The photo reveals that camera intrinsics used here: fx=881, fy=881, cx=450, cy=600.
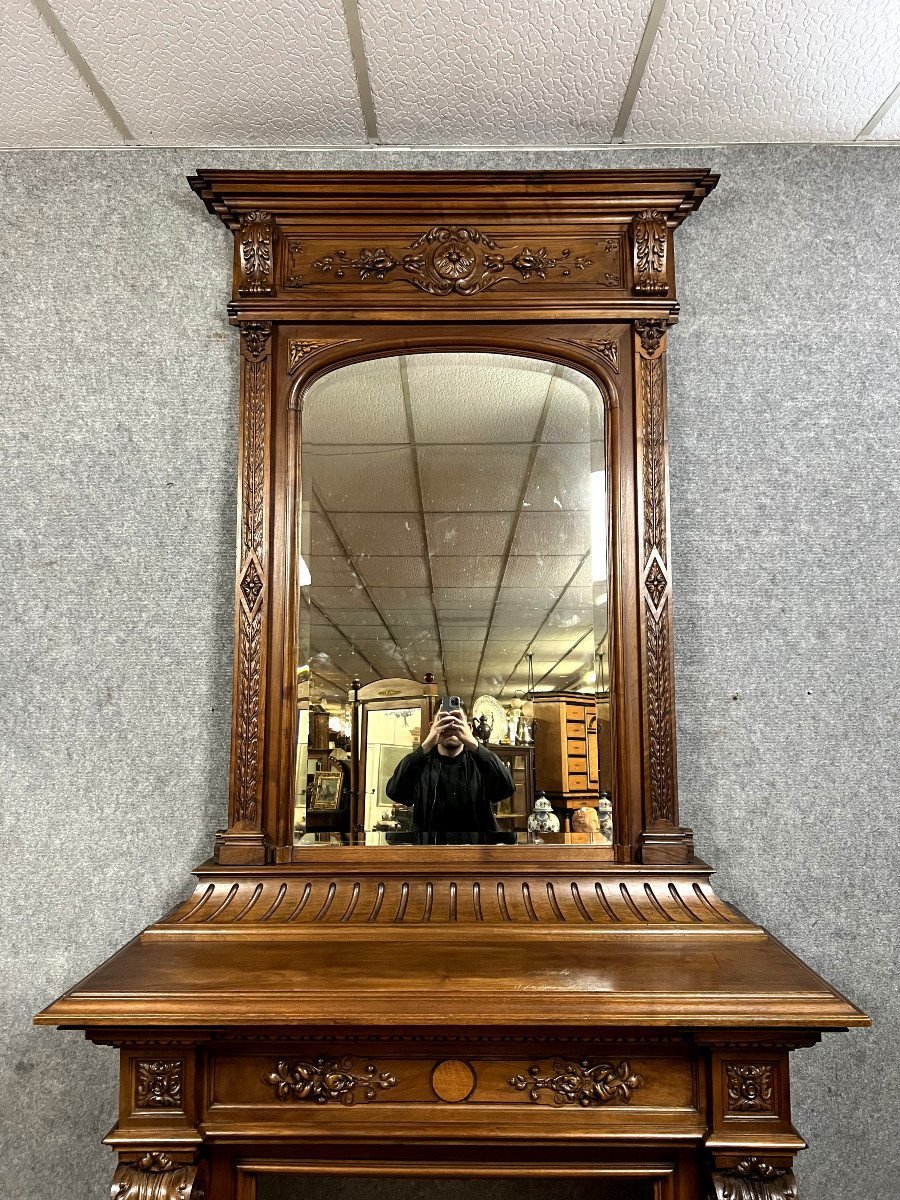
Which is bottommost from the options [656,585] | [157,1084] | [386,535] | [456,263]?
[157,1084]

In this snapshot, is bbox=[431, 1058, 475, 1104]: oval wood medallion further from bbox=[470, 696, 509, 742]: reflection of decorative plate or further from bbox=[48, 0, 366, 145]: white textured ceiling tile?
bbox=[48, 0, 366, 145]: white textured ceiling tile

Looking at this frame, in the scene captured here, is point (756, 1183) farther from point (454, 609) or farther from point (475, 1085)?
point (454, 609)

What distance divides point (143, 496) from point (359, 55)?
3.39 feet

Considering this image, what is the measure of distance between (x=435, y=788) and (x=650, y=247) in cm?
124

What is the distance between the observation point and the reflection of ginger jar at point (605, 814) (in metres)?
1.79

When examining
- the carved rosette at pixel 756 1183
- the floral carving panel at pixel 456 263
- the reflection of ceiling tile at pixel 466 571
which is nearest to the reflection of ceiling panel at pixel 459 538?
the reflection of ceiling tile at pixel 466 571

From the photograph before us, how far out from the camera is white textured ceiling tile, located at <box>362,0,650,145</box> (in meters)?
1.70

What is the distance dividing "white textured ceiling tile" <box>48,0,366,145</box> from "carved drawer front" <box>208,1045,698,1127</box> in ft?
6.10

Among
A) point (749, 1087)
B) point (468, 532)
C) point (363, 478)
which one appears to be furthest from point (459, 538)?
point (749, 1087)

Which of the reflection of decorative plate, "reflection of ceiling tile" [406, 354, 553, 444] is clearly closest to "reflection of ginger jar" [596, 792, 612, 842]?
the reflection of decorative plate

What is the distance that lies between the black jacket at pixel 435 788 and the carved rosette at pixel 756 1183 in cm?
69

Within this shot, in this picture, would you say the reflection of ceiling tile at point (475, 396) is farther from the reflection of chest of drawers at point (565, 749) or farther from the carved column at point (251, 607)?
the reflection of chest of drawers at point (565, 749)

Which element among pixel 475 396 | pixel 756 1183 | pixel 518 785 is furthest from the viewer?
pixel 475 396

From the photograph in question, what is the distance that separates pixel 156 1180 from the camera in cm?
136
